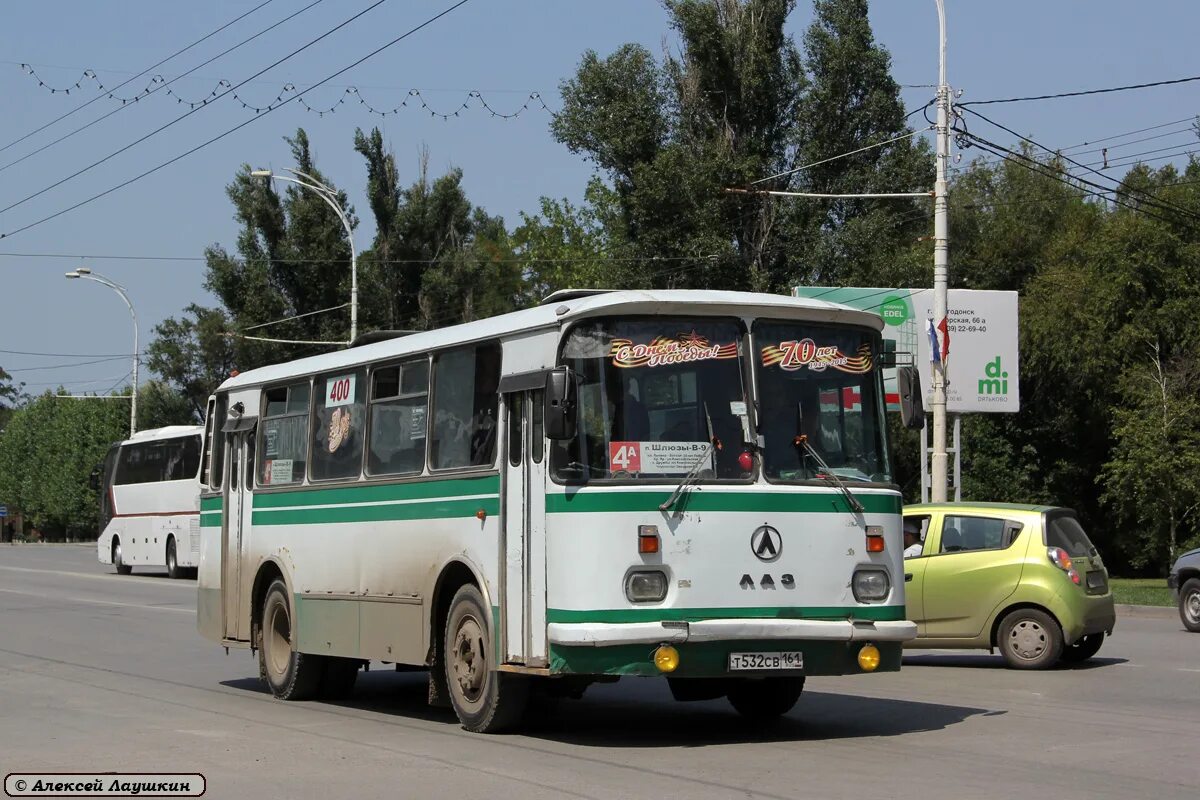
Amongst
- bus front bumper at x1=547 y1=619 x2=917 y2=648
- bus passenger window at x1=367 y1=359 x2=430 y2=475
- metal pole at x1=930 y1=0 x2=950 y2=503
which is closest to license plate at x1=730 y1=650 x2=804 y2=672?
bus front bumper at x1=547 y1=619 x2=917 y2=648

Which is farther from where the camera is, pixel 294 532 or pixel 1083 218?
pixel 1083 218

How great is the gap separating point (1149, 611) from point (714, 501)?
1736 cm

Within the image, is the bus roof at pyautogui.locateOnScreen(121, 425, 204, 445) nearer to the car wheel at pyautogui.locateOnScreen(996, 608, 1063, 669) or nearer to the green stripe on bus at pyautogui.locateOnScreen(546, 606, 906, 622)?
the car wheel at pyautogui.locateOnScreen(996, 608, 1063, 669)

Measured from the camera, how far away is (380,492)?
13.1 meters

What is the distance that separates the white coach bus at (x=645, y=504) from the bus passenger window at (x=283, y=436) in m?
2.22

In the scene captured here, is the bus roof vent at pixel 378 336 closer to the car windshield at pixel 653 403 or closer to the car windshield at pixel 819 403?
the car windshield at pixel 653 403

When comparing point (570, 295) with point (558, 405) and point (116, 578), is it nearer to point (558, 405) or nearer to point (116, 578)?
point (558, 405)

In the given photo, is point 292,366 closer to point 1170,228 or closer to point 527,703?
point 527,703

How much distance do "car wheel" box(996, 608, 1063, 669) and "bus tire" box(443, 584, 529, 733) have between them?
6685mm

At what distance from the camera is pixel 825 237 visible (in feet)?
165

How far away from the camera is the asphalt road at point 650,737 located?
9.10m

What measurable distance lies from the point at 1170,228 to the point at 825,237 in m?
10.6

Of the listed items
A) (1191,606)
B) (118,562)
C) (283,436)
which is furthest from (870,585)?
(118,562)

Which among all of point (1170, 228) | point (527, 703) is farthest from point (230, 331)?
point (527, 703)
